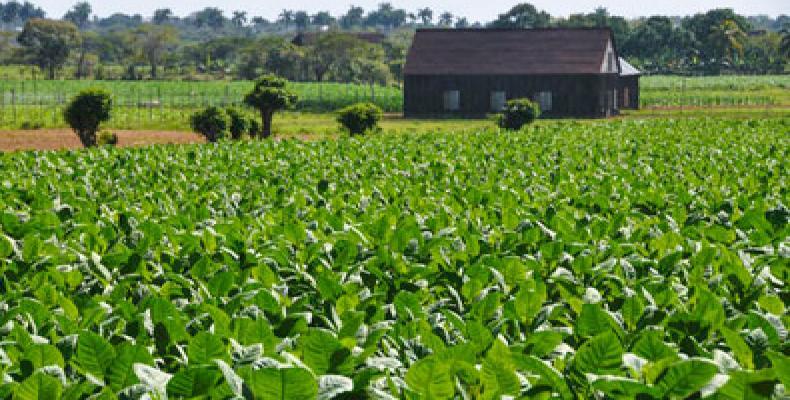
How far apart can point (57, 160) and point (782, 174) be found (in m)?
11.7

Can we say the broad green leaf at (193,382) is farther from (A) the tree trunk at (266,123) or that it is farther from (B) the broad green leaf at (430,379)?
(A) the tree trunk at (266,123)

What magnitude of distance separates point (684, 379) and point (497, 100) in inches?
2132

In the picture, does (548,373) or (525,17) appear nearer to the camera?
(548,373)

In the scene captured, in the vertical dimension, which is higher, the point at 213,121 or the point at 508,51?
the point at 508,51

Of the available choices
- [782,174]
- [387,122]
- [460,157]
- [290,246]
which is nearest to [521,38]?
[387,122]

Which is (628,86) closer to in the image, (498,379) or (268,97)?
(268,97)

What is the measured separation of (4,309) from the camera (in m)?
4.28

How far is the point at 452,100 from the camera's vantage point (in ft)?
186

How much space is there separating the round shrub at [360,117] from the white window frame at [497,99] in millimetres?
20311

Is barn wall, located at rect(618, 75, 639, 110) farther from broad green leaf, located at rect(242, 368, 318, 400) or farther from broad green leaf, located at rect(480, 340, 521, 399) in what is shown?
broad green leaf, located at rect(242, 368, 318, 400)

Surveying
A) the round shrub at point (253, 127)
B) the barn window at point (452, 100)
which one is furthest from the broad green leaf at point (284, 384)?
the barn window at point (452, 100)

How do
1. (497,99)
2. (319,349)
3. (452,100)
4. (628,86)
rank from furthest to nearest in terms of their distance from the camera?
(628,86) < (452,100) < (497,99) < (319,349)

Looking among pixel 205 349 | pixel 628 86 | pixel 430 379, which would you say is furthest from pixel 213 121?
pixel 628 86

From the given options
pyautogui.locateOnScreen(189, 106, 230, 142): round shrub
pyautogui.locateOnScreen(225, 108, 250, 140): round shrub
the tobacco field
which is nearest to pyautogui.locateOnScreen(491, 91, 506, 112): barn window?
pyautogui.locateOnScreen(225, 108, 250, 140): round shrub
